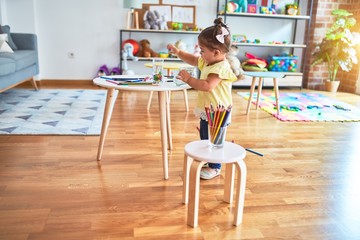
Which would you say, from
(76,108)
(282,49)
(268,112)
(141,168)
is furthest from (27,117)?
(282,49)

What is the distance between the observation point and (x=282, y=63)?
4.97m

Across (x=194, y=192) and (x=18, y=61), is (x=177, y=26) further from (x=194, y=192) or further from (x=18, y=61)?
(x=194, y=192)

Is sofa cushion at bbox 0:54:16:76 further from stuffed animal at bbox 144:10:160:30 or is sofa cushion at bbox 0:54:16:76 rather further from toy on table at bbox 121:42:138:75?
stuffed animal at bbox 144:10:160:30

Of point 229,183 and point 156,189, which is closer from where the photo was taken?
point 229,183

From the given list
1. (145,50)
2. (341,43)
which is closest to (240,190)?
(145,50)

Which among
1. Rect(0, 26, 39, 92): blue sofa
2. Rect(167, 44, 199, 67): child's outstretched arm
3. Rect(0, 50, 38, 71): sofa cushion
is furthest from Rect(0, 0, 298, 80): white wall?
Rect(167, 44, 199, 67): child's outstretched arm

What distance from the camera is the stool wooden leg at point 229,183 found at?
1640mm

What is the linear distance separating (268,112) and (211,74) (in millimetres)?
2066

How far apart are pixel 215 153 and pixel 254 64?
11.7ft

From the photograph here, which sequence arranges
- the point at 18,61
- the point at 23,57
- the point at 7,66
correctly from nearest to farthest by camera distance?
1. the point at 7,66
2. the point at 18,61
3. the point at 23,57

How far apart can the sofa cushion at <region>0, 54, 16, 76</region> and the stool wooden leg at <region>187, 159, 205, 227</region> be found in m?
2.46

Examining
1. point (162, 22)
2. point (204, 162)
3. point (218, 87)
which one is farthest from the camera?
point (162, 22)

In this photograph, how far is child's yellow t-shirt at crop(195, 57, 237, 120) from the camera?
65.1 inches

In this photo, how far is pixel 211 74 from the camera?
164cm
